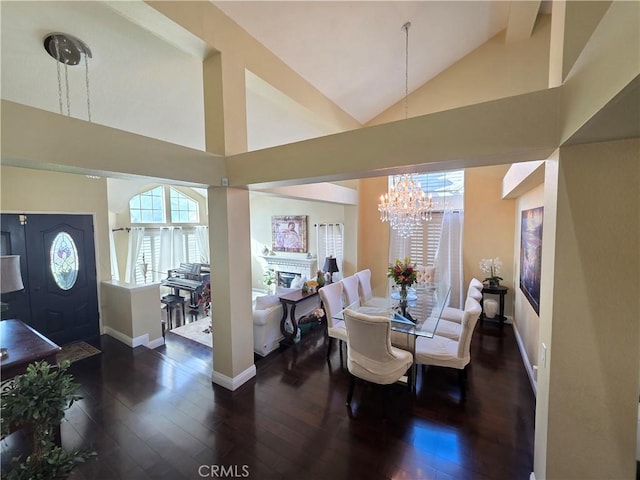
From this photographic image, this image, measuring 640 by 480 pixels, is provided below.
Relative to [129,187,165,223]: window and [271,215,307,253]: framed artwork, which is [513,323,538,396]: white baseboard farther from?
[129,187,165,223]: window

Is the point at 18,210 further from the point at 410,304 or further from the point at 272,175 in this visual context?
the point at 410,304

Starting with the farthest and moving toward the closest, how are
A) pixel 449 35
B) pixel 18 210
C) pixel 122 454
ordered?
pixel 449 35
pixel 18 210
pixel 122 454

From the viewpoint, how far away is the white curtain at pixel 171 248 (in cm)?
766

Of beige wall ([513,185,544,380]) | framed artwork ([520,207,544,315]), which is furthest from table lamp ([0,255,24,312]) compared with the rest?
framed artwork ([520,207,544,315])

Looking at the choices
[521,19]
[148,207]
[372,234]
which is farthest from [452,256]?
[148,207]

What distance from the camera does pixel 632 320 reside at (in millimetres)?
1442

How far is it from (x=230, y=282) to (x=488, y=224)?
477cm

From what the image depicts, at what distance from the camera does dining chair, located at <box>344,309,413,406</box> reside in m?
2.48

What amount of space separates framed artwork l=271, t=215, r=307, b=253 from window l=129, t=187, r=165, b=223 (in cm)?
336

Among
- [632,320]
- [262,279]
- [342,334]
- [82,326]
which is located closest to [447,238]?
[342,334]

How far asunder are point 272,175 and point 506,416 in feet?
11.0

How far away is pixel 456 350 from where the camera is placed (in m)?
2.94

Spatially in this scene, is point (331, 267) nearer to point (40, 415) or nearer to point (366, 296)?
point (366, 296)

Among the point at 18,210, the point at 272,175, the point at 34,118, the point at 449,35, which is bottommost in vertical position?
the point at 18,210
